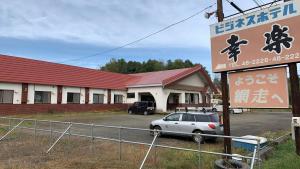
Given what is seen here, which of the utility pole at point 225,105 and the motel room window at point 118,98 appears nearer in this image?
the utility pole at point 225,105

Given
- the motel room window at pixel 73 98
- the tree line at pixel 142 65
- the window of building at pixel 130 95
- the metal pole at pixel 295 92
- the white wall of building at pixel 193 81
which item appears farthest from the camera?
the tree line at pixel 142 65

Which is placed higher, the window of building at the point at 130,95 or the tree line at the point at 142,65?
the tree line at the point at 142,65

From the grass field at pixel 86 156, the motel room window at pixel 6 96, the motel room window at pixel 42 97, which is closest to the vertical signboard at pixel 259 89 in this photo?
the grass field at pixel 86 156

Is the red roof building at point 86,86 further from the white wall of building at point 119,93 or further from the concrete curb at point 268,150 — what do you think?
the concrete curb at point 268,150

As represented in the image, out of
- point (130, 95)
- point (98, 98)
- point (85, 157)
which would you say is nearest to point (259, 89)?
point (85, 157)

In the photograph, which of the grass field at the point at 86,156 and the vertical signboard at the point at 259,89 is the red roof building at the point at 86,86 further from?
the vertical signboard at the point at 259,89

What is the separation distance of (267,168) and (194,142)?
20.3 feet

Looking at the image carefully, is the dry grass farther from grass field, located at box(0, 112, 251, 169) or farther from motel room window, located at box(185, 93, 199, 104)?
motel room window, located at box(185, 93, 199, 104)

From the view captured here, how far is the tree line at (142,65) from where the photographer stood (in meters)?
79.4

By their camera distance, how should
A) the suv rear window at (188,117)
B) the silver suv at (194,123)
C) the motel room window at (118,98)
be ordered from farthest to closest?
the motel room window at (118,98), the suv rear window at (188,117), the silver suv at (194,123)

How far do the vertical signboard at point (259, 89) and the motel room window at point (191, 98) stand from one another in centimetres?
3283

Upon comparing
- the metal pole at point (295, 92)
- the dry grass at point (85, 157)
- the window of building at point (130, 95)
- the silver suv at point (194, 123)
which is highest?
the window of building at point (130, 95)

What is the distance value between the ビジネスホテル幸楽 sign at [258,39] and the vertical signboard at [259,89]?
272 mm

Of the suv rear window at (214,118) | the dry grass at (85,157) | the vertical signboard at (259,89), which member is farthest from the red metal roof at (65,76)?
the vertical signboard at (259,89)
